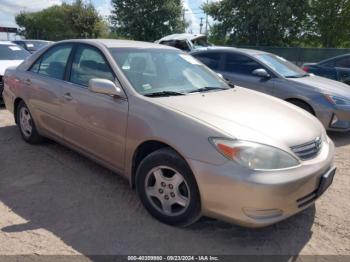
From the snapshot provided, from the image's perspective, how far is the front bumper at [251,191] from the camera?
8.73 ft

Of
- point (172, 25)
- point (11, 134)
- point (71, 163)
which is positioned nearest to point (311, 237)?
point (71, 163)

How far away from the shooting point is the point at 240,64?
291 inches

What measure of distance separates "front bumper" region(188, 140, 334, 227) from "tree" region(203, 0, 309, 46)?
2577 centimetres

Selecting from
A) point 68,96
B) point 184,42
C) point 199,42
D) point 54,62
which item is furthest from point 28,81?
point 199,42

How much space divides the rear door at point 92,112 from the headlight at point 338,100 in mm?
4008

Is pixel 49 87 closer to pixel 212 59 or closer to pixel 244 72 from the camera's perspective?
pixel 244 72

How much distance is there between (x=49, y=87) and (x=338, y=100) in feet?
14.9

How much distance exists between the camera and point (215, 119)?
300 centimetres

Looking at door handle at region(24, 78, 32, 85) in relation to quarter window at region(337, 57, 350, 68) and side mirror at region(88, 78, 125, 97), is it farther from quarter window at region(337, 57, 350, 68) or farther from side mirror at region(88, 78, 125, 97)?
quarter window at region(337, 57, 350, 68)

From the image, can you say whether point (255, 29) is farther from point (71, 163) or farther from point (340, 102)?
point (71, 163)

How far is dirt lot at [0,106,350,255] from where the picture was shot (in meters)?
2.91

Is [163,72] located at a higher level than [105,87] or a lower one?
higher

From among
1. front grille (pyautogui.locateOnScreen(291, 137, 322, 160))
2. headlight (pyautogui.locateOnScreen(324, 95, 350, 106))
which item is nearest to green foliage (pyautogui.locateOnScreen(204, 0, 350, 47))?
headlight (pyautogui.locateOnScreen(324, 95, 350, 106))

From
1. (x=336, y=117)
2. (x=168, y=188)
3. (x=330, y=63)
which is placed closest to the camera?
(x=168, y=188)
